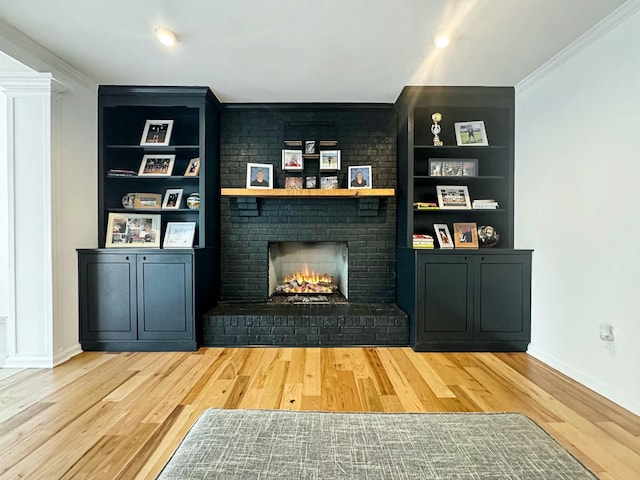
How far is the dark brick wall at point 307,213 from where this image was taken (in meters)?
3.65

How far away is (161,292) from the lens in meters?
3.03

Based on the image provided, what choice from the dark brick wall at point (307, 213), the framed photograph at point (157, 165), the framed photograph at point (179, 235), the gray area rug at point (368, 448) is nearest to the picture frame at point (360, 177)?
the dark brick wall at point (307, 213)

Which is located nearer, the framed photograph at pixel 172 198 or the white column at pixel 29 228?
the white column at pixel 29 228

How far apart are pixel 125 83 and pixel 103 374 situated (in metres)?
2.55

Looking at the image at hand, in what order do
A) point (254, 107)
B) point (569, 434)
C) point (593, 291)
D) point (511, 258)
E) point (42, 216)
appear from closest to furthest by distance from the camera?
point (569, 434) < point (593, 291) < point (42, 216) < point (511, 258) < point (254, 107)

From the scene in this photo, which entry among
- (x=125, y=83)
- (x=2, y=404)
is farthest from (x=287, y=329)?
(x=125, y=83)

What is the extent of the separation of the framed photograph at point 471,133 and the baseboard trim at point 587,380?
1986 millimetres

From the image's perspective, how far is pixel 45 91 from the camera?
265cm

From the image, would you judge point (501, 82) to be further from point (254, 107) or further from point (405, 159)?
point (254, 107)

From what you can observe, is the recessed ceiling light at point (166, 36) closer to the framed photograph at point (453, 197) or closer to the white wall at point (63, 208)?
the white wall at point (63, 208)

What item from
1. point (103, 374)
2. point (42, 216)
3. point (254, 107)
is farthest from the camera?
point (254, 107)

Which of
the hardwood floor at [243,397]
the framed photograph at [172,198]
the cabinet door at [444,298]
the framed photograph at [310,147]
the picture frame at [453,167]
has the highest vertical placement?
the framed photograph at [310,147]

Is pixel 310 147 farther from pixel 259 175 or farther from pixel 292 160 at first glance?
pixel 259 175

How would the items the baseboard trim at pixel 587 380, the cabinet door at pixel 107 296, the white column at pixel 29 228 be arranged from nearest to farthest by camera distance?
the baseboard trim at pixel 587 380 → the white column at pixel 29 228 → the cabinet door at pixel 107 296
